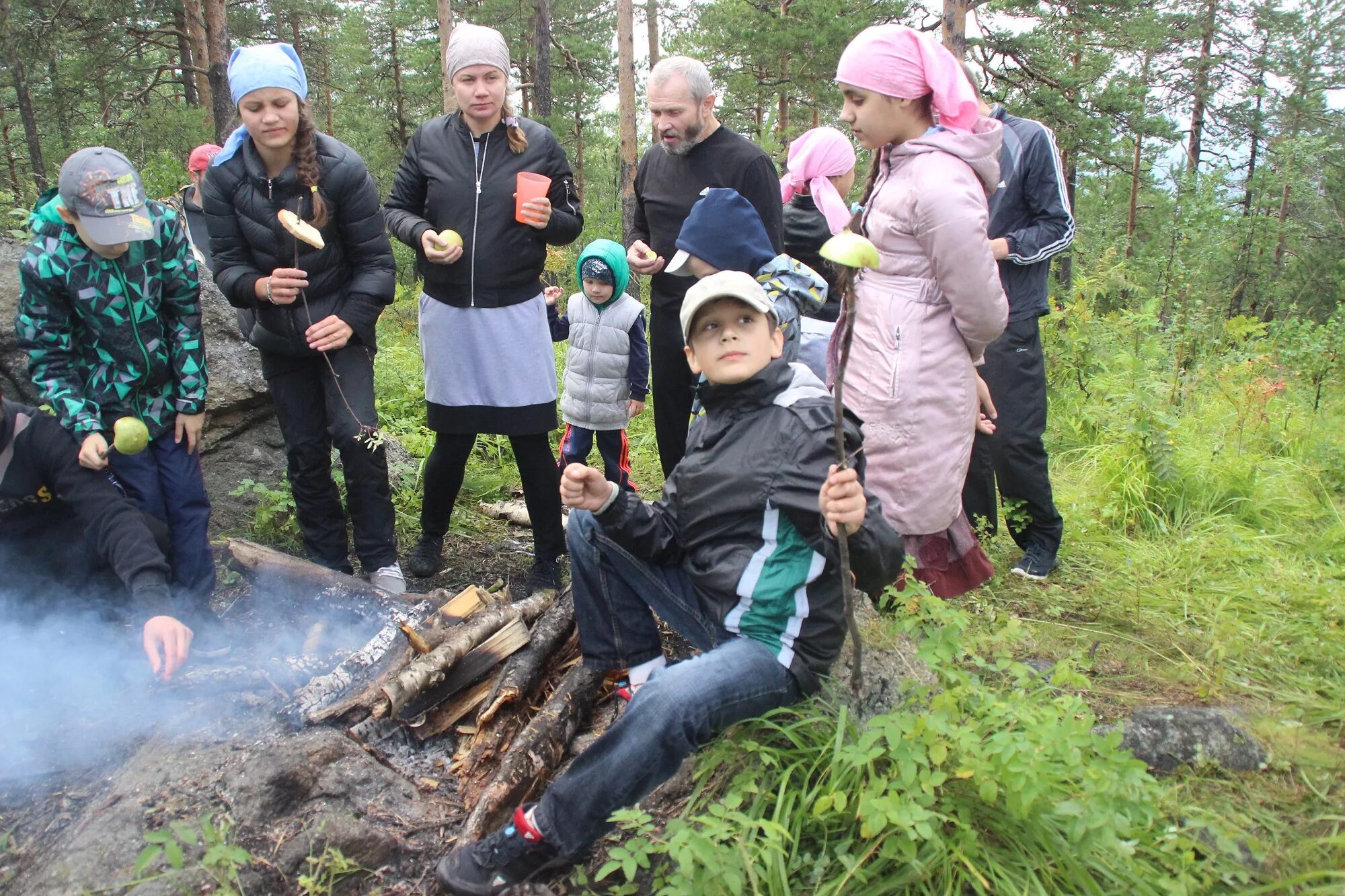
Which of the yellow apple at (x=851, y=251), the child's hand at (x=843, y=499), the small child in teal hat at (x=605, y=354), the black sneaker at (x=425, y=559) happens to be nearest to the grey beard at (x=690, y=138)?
the small child in teal hat at (x=605, y=354)

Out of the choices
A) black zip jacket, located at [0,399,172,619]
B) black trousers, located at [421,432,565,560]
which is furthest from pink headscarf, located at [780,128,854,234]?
black zip jacket, located at [0,399,172,619]

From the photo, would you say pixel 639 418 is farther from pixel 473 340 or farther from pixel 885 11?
pixel 885 11

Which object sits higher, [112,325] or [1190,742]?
[112,325]

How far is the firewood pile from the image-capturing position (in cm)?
257

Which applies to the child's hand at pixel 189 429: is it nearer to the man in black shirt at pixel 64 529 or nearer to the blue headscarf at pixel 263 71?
the man in black shirt at pixel 64 529

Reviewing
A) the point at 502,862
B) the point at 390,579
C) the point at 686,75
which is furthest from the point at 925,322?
the point at 390,579

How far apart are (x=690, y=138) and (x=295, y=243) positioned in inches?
70.6

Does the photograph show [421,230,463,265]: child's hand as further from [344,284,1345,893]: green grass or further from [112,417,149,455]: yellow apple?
[344,284,1345,893]: green grass

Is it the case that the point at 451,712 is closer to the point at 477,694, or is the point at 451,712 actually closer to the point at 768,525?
the point at 477,694

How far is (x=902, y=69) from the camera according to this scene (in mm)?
2486

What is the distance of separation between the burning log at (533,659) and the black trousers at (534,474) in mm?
515

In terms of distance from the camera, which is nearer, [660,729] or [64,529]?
[660,729]

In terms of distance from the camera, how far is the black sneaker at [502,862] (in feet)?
6.93

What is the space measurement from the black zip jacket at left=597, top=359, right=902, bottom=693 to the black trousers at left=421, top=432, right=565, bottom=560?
4.53ft
